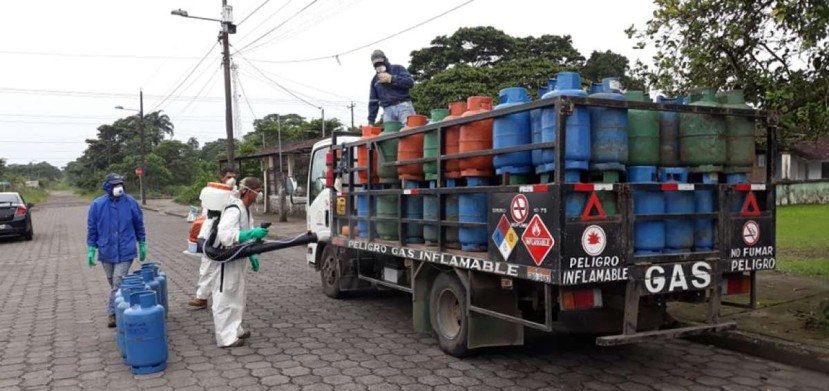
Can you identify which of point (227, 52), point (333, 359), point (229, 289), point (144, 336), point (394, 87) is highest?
point (227, 52)

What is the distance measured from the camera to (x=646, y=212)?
4570 millimetres

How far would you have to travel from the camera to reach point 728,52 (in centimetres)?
698

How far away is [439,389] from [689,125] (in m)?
2.80

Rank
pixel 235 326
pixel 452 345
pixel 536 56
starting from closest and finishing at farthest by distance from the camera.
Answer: pixel 452 345
pixel 235 326
pixel 536 56

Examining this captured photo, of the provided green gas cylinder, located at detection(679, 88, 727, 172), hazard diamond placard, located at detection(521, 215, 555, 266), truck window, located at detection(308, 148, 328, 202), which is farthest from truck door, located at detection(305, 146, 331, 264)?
green gas cylinder, located at detection(679, 88, 727, 172)

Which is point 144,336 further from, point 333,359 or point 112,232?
point 112,232

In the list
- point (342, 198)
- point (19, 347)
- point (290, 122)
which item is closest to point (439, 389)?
point (342, 198)

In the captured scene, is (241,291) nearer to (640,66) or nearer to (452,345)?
(452,345)

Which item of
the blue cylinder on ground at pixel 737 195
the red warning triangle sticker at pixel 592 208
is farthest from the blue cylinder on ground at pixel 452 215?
the blue cylinder on ground at pixel 737 195

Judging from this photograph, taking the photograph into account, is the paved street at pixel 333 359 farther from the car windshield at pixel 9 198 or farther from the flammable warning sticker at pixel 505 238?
the car windshield at pixel 9 198

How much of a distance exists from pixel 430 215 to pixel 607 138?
1.88 meters

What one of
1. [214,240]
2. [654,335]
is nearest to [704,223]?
[654,335]

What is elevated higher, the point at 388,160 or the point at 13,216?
the point at 388,160

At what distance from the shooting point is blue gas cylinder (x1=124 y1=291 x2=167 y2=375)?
16.8ft
